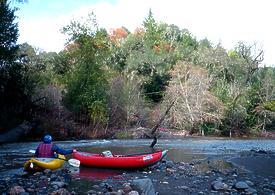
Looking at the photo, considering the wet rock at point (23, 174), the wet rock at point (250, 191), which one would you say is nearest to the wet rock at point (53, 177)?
the wet rock at point (23, 174)

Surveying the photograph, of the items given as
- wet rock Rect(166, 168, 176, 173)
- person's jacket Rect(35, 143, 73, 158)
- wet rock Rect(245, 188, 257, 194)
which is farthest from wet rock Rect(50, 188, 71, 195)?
wet rock Rect(245, 188, 257, 194)

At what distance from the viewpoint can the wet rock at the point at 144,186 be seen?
10173 millimetres

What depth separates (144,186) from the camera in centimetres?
1060

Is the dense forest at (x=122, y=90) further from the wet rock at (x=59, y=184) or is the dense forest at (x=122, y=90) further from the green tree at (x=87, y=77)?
→ the wet rock at (x=59, y=184)

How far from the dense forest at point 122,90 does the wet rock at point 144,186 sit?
57.7ft

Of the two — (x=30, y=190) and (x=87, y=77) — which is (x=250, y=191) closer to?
(x=30, y=190)

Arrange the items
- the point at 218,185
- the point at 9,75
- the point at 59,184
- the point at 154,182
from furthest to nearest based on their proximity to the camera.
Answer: the point at 9,75 → the point at 154,182 → the point at 218,185 → the point at 59,184

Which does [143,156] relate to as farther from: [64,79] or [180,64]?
[180,64]

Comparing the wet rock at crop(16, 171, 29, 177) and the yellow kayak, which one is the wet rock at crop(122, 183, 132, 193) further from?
the wet rock at crop(16, 171, 29, 177)

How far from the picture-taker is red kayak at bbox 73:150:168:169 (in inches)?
559

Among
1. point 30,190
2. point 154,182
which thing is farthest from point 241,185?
point 30,190

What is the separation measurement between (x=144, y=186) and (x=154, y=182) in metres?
1.72

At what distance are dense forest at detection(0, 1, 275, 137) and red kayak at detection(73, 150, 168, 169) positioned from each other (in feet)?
43.0

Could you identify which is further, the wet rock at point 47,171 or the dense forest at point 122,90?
the dense forest at point 122,90
